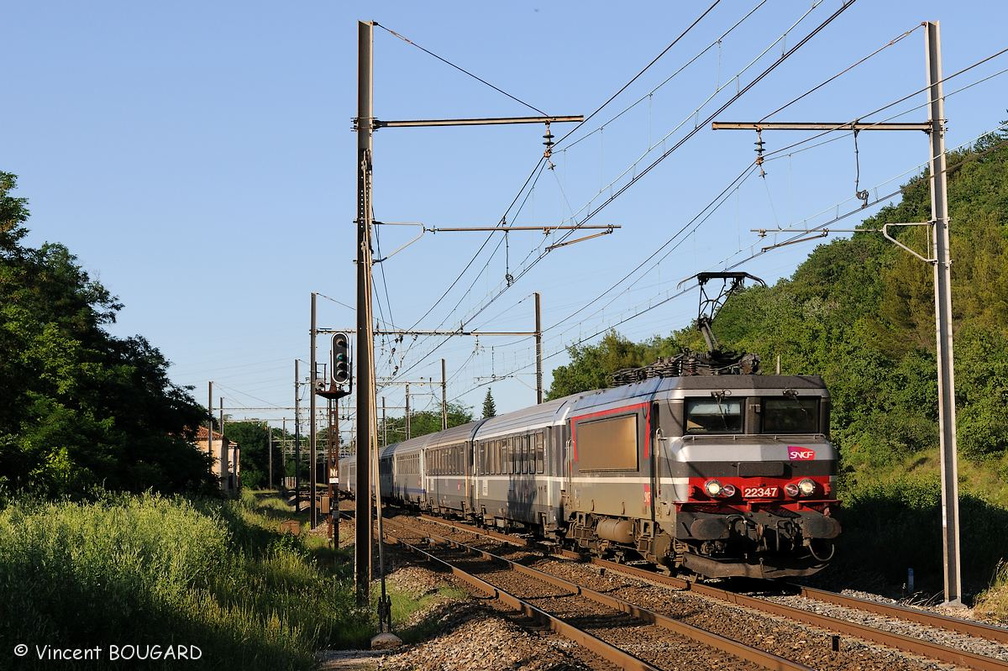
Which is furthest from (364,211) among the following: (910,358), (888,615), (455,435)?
(910,358)

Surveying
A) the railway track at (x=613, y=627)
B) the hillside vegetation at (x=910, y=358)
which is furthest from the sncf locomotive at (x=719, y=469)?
the hillside vegetation at (x=910, y=358)

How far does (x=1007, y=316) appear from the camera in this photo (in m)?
47.4

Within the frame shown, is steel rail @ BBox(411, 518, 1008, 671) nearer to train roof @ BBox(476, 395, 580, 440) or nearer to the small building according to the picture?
train roof @ BBox(476, 395, 580, 440)

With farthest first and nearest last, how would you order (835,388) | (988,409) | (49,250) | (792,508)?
(835,388), (988,409), (49,250), (792,508)

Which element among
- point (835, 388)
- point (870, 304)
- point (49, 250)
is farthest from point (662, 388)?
point (870, 304)

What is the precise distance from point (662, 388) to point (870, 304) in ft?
182

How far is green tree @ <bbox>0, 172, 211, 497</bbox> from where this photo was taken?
1096 inches

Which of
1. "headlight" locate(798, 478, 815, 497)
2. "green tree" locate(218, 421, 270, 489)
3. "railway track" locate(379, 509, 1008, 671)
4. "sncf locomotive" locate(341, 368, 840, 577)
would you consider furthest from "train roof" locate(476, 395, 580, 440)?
"green tree" locate(218, 421, 270, 489)

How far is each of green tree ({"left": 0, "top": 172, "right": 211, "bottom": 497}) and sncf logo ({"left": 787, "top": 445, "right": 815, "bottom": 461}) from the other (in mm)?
16494

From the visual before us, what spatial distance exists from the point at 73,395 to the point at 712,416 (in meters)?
23.4

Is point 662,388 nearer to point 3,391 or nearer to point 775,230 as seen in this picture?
point 775,230

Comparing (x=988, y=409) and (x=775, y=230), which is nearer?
(x=775, y=230)

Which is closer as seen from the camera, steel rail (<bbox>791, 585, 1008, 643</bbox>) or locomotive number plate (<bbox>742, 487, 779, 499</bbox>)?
steel rail (<bbox>791, 585, 1008, 643</bbox>)

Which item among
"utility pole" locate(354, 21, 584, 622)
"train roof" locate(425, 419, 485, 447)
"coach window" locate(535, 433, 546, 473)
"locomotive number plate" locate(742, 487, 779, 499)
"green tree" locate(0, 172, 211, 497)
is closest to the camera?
"utility pole" locate(354, 21, 584, 622)
